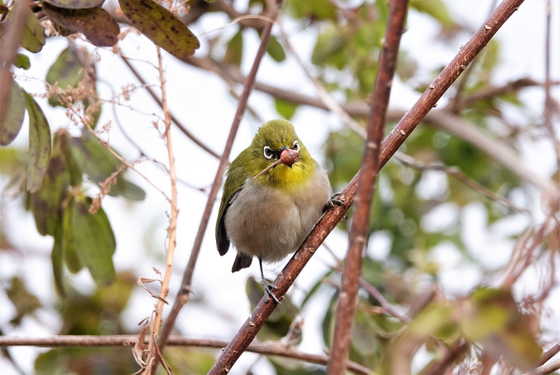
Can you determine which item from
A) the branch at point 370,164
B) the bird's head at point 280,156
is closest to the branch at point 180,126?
the bird's head at point 280,156

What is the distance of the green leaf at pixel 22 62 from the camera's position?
8.23ft

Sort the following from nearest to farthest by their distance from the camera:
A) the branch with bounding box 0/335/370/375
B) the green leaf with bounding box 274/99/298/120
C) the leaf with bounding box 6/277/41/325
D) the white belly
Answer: the branch with bounding box 0/335/370/375 < the white belly < the leaf with bounding box 6/277/41/325 < the green leaf with bounding box 274/99/298/120

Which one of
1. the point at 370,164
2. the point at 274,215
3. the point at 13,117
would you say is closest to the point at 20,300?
the point at 274,215

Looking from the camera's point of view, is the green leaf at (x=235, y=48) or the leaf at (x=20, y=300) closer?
the leaf at (x=20, y=300)

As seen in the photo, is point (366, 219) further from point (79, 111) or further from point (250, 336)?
point (79, 111)

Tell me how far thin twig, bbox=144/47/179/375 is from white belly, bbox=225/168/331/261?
3.73 feet

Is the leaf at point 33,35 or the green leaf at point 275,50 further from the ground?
the green leaf at point 275,50

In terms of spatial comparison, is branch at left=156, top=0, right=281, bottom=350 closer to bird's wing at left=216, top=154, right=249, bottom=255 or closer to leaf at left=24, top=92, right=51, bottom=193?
leaf at left=24, top=92, right=51, bottom=193

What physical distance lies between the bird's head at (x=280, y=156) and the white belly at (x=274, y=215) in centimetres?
4

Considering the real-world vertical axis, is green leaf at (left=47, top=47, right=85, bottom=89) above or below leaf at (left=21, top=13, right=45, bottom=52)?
above

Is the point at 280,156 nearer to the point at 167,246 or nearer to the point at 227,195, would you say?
the point at 227,195

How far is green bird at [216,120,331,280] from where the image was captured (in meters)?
3.56

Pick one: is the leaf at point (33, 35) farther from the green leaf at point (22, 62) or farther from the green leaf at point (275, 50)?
the green leaf at point (275, 50)

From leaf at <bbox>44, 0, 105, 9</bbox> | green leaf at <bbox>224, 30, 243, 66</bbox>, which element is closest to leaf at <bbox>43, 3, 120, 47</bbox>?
leaf at <bbox>44, 0, 105, 9</bbox>
